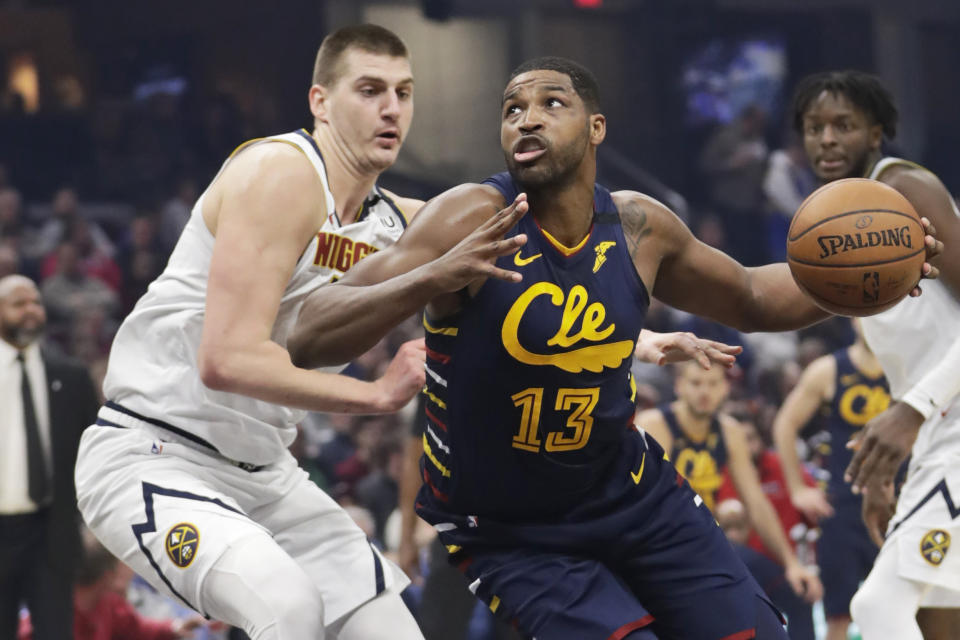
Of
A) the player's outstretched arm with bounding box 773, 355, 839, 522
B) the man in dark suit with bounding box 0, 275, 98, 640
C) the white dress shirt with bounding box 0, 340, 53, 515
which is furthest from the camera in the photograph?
the player's outstretched arm with bounding box 773, 355, 839, 522

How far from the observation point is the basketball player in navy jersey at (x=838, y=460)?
5.99 m

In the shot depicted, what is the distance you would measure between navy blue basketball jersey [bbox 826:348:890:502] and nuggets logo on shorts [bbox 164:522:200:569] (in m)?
3.96

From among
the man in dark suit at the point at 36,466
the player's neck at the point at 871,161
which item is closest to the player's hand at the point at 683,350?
the player's neck at the point at 871,161

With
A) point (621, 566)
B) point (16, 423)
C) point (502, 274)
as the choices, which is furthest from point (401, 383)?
point (16, 423)

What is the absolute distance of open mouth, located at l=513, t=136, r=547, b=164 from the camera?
2.92 metres

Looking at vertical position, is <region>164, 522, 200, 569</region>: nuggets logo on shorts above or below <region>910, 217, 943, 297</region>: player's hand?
below

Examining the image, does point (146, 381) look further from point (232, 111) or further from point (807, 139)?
point (232, 111)

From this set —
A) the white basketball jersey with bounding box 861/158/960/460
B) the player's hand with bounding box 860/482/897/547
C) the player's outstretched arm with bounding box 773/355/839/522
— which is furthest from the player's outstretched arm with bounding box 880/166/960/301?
the player's outstretched arm with bounding box 773/355/839/522

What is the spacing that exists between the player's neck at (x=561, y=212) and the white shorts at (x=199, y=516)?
999mm

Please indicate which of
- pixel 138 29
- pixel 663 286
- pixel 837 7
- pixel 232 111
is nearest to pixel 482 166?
pixel 232 111

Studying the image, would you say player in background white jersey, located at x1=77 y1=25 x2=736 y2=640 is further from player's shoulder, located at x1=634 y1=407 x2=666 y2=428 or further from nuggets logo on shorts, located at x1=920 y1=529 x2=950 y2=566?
player's shoulder, located at x1=634 y1=407 x2=666 y2=428

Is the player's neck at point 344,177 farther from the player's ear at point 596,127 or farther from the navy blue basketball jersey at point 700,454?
the navy blue basketball jersey at point 700,454

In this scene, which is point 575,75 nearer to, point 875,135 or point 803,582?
point 875,135

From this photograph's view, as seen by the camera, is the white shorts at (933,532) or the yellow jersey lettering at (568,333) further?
the white shorts at (933,532)
